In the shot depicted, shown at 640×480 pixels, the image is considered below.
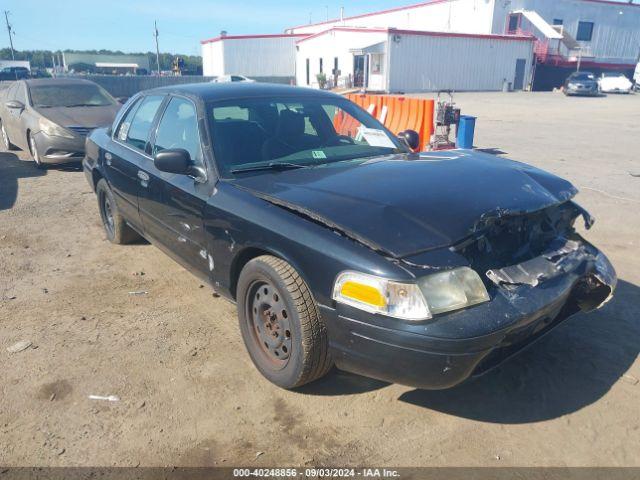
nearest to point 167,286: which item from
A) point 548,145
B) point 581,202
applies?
point 581,202

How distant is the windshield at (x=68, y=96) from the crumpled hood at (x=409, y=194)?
774cm

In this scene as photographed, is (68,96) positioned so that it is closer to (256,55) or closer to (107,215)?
Answer: (107,215)

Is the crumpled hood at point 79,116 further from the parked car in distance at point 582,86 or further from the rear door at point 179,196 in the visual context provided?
the parked car in distance at point 582,86

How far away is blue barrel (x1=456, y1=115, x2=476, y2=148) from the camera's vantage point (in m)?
10.0

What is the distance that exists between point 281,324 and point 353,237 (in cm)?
71

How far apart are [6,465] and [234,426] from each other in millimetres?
1073

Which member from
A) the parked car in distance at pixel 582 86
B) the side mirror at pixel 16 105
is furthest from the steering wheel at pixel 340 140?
the parked car in distance at pixel 582 86

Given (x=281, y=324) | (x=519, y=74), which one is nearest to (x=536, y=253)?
(x=281, y=324)

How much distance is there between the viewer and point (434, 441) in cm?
252

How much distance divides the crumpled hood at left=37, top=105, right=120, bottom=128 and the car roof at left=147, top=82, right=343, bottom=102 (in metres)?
5.14

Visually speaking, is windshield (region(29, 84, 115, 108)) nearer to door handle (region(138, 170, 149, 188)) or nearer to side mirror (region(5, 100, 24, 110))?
side mirror (region(5, 100, 24, 110))

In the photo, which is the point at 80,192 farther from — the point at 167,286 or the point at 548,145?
the point at 548,145

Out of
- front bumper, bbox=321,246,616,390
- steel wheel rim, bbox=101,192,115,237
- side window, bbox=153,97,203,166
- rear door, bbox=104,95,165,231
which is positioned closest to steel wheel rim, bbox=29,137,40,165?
steel wheel rim, bbox=101,192,115,237

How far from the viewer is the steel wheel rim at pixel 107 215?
5.24 m
